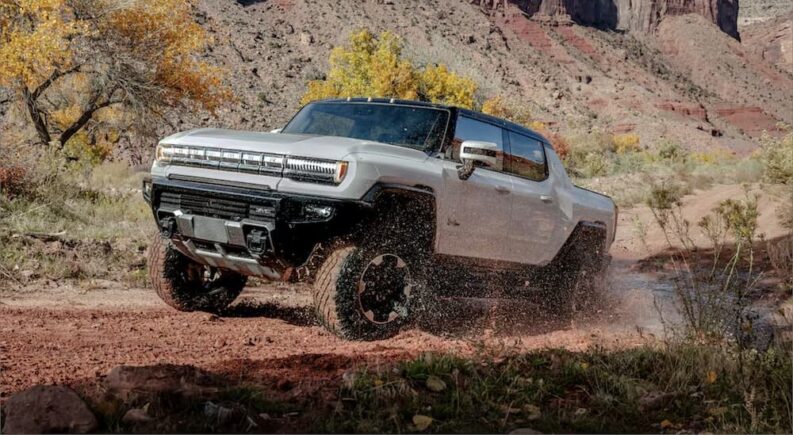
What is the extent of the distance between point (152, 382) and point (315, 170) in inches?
95.2

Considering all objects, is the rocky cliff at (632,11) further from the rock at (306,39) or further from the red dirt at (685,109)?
the rock at (306,39)

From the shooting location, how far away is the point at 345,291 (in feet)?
19.4

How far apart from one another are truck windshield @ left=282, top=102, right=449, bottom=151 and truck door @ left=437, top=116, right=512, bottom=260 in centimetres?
22

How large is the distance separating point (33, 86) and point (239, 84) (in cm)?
3312

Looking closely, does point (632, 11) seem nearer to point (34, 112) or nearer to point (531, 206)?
point (34, 112)

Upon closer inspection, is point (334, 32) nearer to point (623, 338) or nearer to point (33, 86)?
point (33, 86)

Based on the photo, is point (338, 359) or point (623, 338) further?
point (623, 338)

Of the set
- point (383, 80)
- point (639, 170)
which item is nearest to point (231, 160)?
point (383, 80)

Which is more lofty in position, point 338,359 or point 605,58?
point 338,359

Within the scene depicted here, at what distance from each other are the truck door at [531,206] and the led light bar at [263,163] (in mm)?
2223

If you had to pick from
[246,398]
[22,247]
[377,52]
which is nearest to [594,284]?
[246,398]

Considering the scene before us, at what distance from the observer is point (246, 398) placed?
3.87 meters

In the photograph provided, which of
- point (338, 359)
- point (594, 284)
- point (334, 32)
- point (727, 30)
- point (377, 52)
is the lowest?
point (727, 30)

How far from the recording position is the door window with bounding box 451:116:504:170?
688 centimetres
